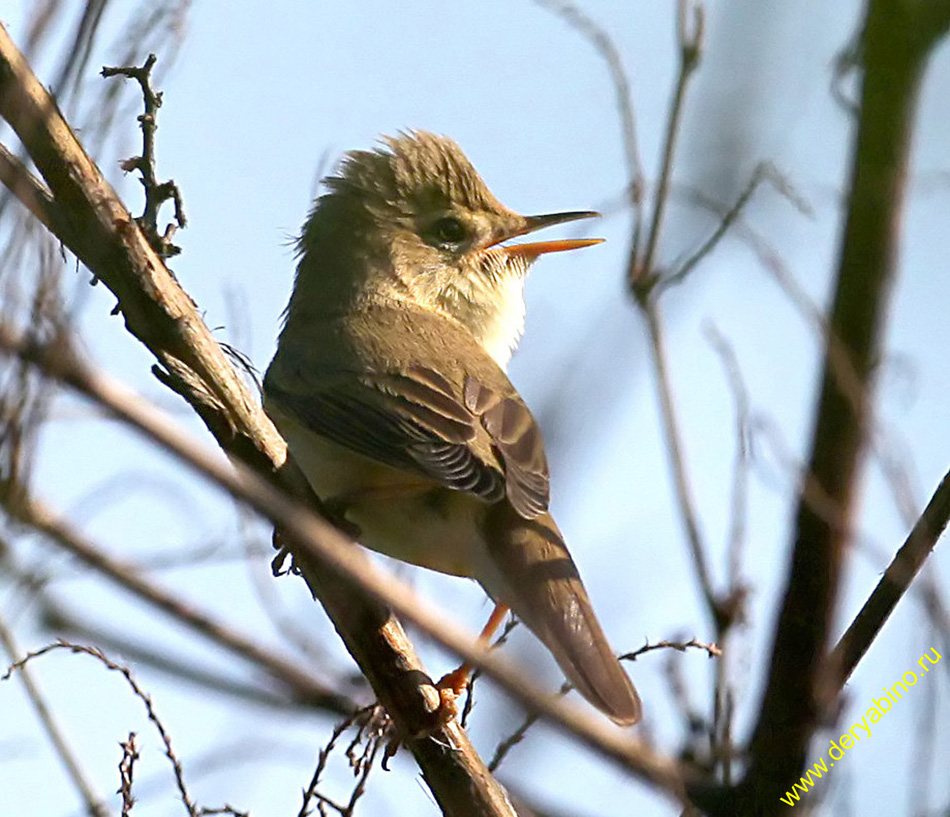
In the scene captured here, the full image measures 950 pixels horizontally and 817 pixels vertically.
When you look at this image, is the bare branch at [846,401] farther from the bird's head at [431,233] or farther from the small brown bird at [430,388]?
the bird's head at [431,233]

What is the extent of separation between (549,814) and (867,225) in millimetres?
868

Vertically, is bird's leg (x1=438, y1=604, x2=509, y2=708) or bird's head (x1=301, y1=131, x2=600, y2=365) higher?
bird's head (x1=301, y1=131, x2=600, y2=365)

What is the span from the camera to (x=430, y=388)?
12.1 ft

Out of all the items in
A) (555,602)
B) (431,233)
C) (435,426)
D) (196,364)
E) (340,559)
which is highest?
(340,559)

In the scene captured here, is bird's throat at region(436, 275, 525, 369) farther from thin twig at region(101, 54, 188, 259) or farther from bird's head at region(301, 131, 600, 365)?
thin twig at region(101, 54, 188, 259)

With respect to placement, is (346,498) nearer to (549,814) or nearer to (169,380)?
(169,380)

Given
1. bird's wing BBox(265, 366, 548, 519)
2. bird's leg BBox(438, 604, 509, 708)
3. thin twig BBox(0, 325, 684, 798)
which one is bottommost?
bird's leg BBox(438, 604, 509, 708)

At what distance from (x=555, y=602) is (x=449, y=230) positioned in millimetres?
1942

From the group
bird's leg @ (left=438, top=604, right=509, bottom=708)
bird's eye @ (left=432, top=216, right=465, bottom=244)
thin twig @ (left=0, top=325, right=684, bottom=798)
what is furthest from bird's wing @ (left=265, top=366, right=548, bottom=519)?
thin twig @ (left=0, top=325, right=684, bottom=798)

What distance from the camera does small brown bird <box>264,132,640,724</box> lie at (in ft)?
10.7

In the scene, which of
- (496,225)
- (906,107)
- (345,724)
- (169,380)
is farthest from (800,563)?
(496,225)

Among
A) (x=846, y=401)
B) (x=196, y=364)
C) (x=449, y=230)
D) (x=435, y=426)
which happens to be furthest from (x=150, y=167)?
(x=449, y=230)

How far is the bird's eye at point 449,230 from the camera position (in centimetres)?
466

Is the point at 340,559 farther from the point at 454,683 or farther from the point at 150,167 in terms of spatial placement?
the point at 454,683
